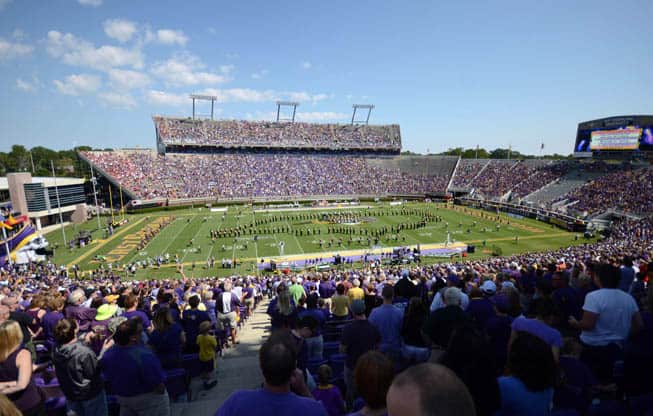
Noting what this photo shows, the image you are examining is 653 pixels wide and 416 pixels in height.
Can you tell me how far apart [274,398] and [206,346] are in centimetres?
480

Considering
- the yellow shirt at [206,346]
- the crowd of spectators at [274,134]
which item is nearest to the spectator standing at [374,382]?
the yellow shirt at [206,346]

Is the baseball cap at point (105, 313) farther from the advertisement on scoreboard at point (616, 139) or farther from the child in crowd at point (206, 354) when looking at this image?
the advertisement on scoreboard at point (616, 139)

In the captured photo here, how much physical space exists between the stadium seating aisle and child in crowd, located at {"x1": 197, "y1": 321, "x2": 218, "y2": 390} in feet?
0.42

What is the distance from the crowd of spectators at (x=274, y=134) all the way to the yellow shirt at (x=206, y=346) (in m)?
73.1

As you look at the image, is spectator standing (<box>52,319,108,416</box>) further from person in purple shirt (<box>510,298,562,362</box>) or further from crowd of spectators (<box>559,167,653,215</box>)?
crowd of spectators (<box>559,167,653,215</box>)

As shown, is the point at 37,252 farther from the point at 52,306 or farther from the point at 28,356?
the point at 28,356

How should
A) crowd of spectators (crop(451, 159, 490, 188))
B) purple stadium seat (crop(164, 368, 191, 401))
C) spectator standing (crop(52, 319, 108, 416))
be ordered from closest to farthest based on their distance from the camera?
1. spectator standing (crop(52, 319, 108, 416))
2. purple stadium seat (crop(164, 368, 191, 401))
3. crowd of spectators (crop(451, 159, 490, 188))

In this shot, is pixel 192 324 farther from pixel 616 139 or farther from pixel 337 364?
pixel 616 139

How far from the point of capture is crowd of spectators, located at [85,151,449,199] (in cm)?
5920

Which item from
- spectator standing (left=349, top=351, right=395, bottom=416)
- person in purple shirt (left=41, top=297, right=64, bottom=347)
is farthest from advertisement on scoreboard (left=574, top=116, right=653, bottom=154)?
person in purple shirt (left=41, top=297, right=64, bottom=347)

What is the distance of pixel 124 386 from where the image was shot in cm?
416

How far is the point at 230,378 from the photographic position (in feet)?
23.0

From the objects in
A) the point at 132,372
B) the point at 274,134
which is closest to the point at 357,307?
the point at 132,372

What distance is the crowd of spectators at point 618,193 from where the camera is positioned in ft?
126
